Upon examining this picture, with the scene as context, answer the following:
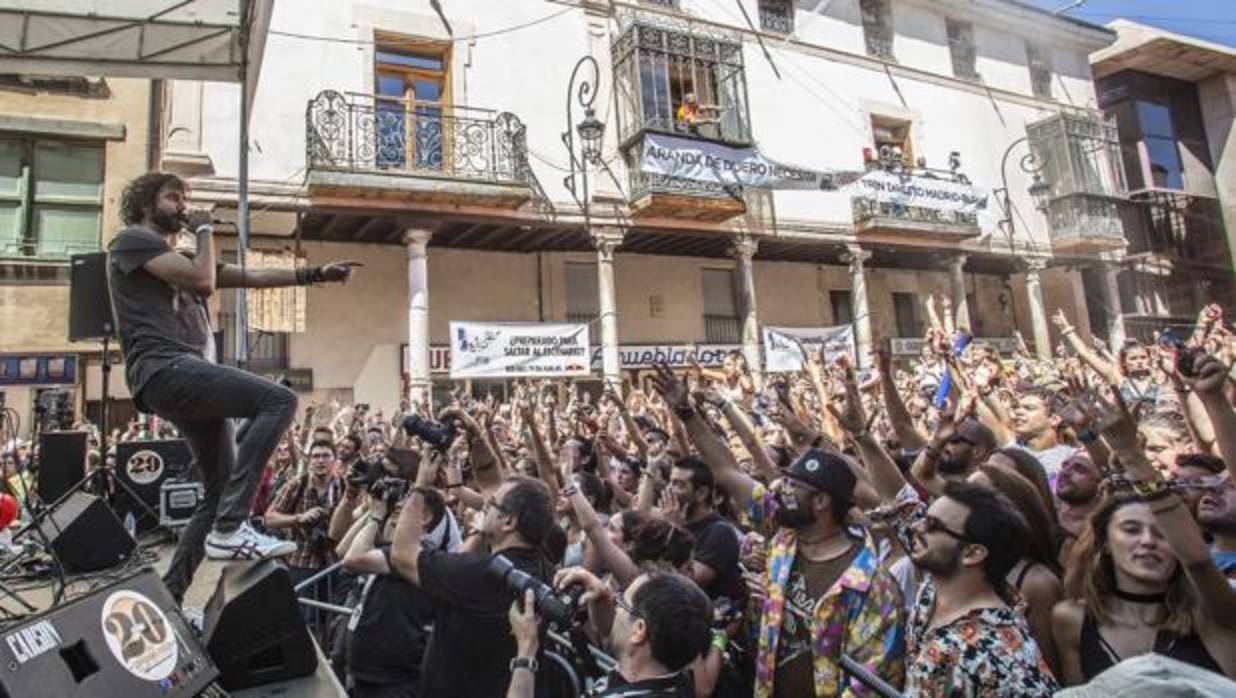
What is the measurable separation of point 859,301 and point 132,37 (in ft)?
48.6

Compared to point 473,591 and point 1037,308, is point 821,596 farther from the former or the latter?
point 1037,308

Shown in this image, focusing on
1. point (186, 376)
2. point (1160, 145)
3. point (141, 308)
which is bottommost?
point (186, 376)

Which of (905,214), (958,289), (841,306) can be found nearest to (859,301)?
(905,214)

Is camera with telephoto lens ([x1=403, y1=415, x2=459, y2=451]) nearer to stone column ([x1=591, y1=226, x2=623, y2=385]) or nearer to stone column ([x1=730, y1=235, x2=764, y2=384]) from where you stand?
stone column ([x1=591, y1=226, x2=623, y2=385])

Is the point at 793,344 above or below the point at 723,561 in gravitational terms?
above

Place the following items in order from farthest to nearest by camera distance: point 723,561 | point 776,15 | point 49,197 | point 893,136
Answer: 1. point 893,136
2. point 776,15
3. point 49,197
4. point 723,561

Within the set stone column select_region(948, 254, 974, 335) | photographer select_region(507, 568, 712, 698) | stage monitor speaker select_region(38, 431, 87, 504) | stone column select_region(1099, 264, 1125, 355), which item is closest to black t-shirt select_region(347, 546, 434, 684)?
photographer select_region(507, 568, 712, 698)

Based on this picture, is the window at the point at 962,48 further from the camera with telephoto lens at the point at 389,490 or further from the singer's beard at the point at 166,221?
the singer's beard at the point at 166,221

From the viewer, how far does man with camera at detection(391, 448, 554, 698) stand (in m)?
2.92

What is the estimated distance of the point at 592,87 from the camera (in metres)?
14.9

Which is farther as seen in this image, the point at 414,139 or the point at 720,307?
the point at 720,307

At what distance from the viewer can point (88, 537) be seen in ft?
14.8

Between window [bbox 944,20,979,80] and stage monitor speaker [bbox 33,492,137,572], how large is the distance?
71.1ft

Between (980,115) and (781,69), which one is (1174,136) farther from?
(781,69)
